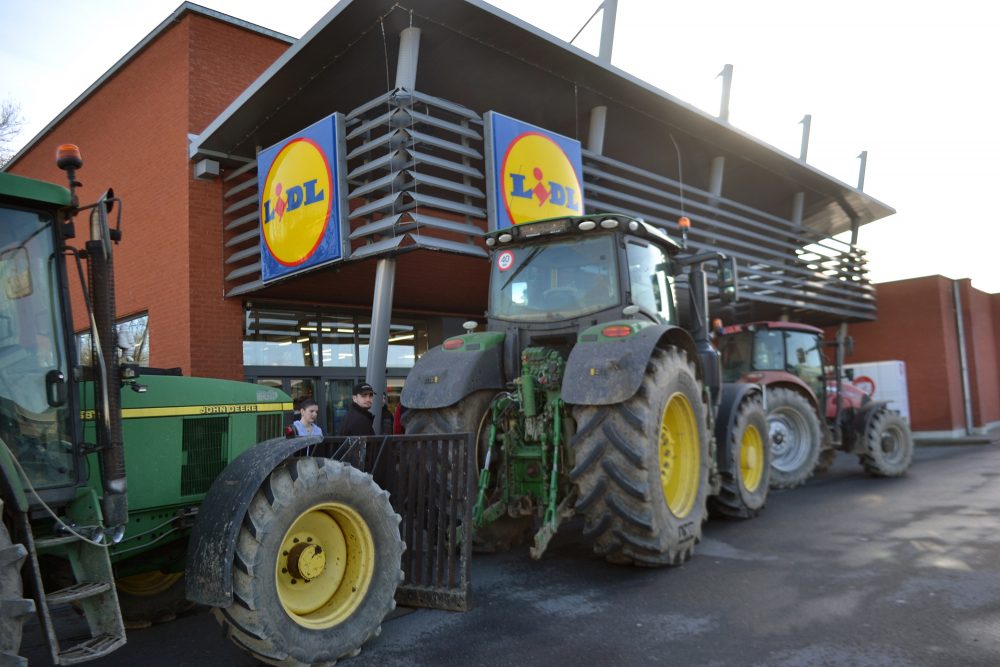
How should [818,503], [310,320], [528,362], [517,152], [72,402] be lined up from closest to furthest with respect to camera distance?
Result: [72,402] < [528,362] < [818,503] < [517,152] < [310,320]

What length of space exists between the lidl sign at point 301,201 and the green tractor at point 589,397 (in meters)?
2.86

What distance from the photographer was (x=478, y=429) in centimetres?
579

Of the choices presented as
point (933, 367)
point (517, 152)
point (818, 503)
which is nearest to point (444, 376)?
point (517, 152)

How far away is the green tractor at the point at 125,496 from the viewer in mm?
3062

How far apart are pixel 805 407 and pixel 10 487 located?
8703 millimetres

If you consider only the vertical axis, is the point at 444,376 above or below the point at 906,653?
above

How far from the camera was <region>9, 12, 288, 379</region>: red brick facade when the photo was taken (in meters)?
9.92

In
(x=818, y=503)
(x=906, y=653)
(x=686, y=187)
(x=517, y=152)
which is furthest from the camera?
(x=686, y=187)

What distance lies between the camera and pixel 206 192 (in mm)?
10164

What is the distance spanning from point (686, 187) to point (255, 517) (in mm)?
10713

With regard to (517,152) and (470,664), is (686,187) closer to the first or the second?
(517,152)

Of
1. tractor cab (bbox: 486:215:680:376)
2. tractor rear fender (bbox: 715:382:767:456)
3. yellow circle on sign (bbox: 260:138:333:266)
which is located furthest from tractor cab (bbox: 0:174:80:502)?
tractor rear fender (bbox: 715:382:767:456)

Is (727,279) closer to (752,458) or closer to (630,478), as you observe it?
(752,458)

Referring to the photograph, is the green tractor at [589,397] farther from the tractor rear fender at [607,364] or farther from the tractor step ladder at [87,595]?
the tractor step ladder at [87,595]
